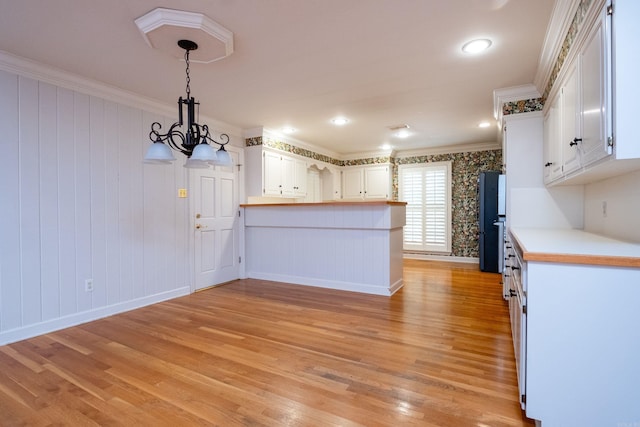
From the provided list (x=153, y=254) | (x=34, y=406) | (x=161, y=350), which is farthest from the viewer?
(x=153, y=254)

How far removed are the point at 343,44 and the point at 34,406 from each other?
10.2ft

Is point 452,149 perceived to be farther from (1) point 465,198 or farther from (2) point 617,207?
(2) point 617,207

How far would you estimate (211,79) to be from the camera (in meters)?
3.19

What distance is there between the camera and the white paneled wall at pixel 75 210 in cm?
272

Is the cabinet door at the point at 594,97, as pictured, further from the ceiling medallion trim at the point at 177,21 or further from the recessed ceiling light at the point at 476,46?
the ceiling medallion trim at the point at 177,21

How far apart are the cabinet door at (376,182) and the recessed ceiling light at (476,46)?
4.38 m

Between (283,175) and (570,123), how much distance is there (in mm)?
4091

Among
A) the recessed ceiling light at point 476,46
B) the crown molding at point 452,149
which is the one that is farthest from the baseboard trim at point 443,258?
the recessed ceiling light at point 476,46

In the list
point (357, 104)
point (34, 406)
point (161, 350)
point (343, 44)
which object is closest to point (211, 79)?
point (343, 44)

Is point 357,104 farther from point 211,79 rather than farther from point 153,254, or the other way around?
point 153,254

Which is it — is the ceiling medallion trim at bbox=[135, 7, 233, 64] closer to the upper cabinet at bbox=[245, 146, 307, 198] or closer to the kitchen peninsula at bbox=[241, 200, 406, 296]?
the kitchen peninsula at bbox=[241, 200, 406, 296]

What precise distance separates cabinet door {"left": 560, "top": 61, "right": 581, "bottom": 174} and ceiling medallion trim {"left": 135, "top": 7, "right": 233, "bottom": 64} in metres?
2.39

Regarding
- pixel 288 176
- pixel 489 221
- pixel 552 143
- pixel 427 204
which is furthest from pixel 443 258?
pixel 552 143

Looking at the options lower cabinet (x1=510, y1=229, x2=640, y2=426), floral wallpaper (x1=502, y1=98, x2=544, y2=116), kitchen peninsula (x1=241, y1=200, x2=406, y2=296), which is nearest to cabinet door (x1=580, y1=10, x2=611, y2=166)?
lower cabinet (x1=510, y1=229, x2=640, y2=426)
